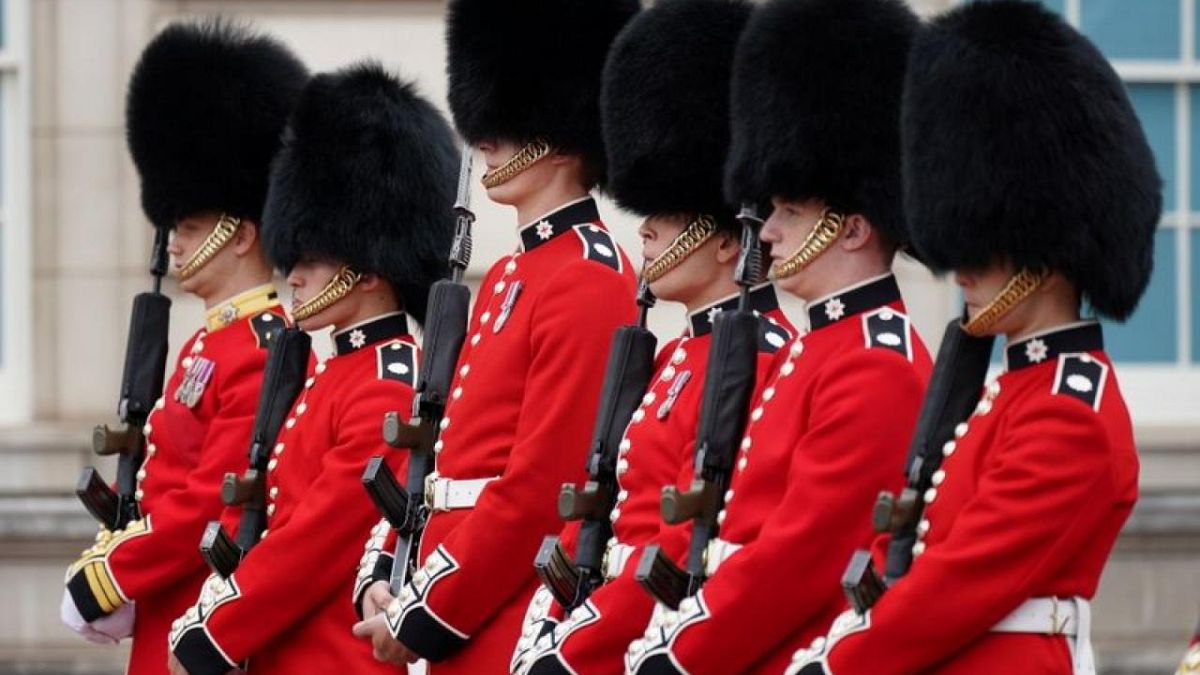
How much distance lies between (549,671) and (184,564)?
5.68 ft

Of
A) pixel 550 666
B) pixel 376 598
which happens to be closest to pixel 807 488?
pixel 550 666

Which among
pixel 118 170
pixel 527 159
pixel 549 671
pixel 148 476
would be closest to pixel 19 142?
pixel 118 170

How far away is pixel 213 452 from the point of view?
24.6 feet

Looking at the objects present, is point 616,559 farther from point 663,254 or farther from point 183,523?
point 183,523

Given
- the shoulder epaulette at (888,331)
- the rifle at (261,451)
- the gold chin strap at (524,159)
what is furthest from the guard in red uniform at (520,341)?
the shoulder epaulette at (888,331)

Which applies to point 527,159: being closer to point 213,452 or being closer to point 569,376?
point 569,376

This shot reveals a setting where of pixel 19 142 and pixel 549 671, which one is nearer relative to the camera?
pixel 549 671

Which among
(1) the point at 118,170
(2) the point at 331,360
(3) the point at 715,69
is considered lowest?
(1) the point at 118,170

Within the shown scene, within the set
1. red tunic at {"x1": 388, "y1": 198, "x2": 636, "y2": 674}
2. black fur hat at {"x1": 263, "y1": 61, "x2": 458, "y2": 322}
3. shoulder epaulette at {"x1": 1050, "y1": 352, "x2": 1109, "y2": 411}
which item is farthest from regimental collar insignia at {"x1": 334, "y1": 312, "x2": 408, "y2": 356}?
shoulder epaulette at {"x1": 1050, "y1": 352, "x2": 1109, "y2": 411}

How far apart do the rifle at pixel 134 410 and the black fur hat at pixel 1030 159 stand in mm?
A: 2906

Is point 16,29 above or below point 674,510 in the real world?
below

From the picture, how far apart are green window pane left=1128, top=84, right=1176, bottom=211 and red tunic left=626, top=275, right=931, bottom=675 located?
5.35m

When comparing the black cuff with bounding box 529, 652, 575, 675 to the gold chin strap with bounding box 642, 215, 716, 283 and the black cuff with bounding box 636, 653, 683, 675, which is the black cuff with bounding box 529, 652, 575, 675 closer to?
the black cuff with bounding box 636, 653, 683, 675

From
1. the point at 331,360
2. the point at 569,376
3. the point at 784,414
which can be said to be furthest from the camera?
the point at 331,360
